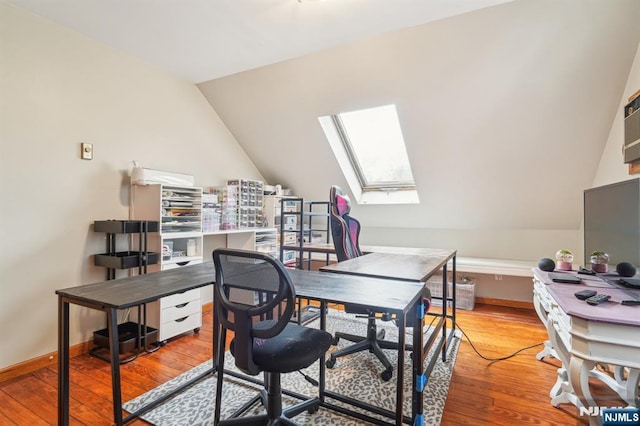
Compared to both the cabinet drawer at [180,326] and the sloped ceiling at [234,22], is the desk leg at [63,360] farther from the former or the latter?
the sloped ceiling at [234,22]

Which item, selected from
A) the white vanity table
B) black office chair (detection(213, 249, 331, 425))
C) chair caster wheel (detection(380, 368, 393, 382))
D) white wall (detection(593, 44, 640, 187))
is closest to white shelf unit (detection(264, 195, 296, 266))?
chair caster wheel (detection(380, 368, 393, 382))

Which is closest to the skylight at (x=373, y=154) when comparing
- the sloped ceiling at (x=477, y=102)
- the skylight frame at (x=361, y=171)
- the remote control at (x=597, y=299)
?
the skylight frame at (x=361, y=171)

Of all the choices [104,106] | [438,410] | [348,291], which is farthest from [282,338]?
[104,106]

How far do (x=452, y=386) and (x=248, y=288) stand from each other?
159 cm

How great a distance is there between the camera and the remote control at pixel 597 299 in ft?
4.59

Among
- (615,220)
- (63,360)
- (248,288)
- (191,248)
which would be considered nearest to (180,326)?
(191,248)

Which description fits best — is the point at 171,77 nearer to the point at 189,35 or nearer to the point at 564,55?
the point at 189,35

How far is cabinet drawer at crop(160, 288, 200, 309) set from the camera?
2650 mm

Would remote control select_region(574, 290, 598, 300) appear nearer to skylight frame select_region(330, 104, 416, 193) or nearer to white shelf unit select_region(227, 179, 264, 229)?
skylight frame select_region(330, 104, 416, 193)

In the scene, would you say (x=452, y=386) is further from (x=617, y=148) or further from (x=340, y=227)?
(x=617, y=148)

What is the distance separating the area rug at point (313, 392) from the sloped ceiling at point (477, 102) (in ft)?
6.34

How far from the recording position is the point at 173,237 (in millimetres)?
2791

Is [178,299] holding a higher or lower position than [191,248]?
lower

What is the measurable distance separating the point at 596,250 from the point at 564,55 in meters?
1.41
